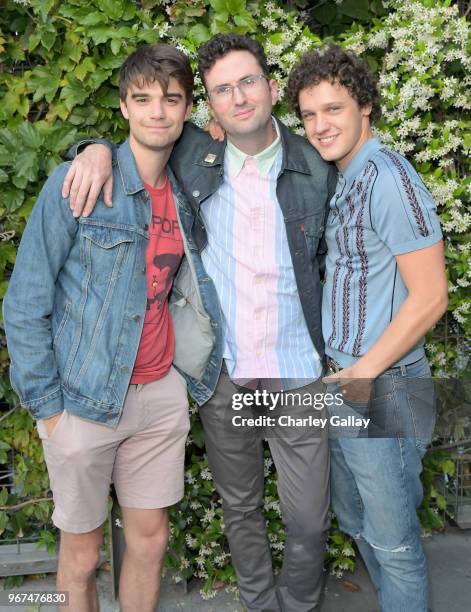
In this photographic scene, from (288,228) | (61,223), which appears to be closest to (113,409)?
(61,223)

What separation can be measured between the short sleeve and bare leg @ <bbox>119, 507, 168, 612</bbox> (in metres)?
1.32

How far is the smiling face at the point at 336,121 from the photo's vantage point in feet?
7.24

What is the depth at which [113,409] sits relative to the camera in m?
2.23

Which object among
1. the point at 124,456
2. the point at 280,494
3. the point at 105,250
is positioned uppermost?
the point at 105,250

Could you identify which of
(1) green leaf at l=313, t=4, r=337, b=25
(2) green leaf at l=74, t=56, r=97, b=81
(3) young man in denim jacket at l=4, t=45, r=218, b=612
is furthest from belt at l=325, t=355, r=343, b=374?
(1) green leaf at l=313, t=4, r=337, b=25

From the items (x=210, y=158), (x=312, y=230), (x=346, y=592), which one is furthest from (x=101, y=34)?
(x=346, y=592)

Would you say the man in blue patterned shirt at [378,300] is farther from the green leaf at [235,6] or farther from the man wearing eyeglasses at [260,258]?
the green leaf at [235,6]

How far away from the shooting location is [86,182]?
2150 millimetres

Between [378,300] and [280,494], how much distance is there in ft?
3.06

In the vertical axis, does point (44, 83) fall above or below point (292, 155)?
above

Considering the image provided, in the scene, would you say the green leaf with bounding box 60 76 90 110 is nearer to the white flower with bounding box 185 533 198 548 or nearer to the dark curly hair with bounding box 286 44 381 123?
the dark curly hair with bounding box 286 44 381 123

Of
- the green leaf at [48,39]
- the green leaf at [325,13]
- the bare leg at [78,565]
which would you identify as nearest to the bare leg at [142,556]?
the bare leg at [78,565]

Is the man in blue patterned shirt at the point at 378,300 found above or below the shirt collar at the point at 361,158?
below
